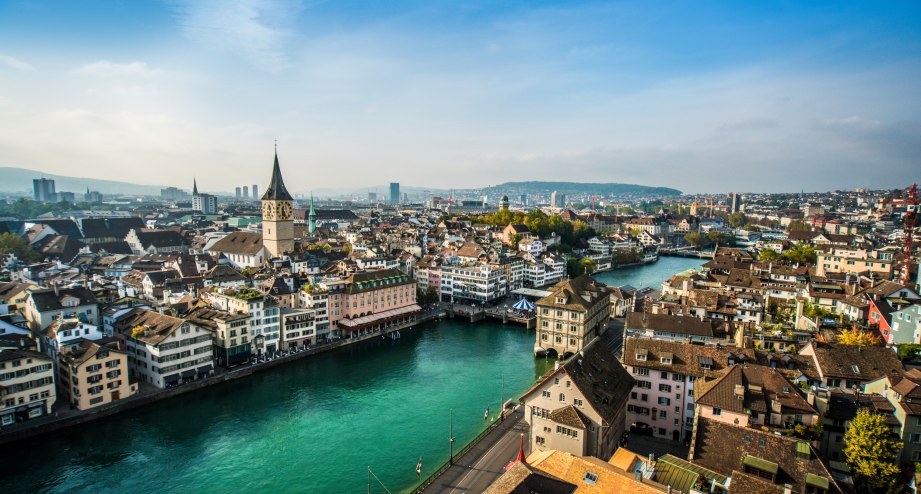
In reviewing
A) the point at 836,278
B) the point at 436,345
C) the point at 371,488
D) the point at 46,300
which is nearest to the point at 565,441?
the point at 371,488

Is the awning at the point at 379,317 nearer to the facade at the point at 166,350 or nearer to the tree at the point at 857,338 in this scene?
the facade at the point at 166,350

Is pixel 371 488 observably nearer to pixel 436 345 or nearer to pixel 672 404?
pixel 672 404

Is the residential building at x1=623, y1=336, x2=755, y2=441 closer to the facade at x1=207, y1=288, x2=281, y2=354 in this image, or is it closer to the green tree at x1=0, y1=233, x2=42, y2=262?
the facade at x1=207, y1=288, x2=281, y2=354

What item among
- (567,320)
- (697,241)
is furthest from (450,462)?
(697,241)

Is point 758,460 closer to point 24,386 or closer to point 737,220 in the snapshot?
point 24,386

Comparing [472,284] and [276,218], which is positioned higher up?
[276,218]

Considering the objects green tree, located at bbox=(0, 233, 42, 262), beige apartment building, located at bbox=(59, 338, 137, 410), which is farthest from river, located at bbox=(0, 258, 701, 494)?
green tree, located at bbox=(0, 233, 42, 262)
